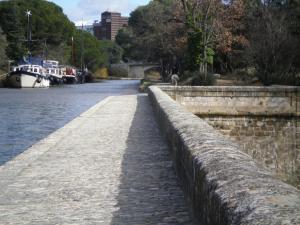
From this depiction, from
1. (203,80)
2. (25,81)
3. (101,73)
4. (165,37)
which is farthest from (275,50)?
(101,73)

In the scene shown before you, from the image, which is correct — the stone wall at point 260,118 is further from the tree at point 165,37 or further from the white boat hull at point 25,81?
the white boat hull at point 25,81

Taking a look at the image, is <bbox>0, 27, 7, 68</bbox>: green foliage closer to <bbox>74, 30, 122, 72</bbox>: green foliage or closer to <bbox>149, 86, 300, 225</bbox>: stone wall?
<bbox>74, 30, 122, 72</bbox>: green foliage

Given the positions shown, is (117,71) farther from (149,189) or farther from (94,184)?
(149,189)

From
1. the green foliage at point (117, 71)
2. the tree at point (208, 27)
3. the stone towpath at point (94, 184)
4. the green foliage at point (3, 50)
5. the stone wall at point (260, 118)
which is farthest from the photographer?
the green foliage at point (117, 71)

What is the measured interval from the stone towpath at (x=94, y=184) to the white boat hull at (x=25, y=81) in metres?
68.4

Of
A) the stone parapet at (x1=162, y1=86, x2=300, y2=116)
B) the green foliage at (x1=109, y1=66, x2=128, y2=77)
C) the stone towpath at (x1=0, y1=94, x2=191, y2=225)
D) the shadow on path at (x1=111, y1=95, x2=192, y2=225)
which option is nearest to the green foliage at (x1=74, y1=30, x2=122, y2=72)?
the green foliage at (x1=109, y1=66, x2=128, y2=77)

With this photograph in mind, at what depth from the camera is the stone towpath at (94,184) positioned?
20.9ft

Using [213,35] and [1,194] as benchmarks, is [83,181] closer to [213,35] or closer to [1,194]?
[1,194]

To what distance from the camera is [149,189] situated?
7.52 meters

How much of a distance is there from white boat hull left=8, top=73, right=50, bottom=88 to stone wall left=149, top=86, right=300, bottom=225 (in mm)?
75070

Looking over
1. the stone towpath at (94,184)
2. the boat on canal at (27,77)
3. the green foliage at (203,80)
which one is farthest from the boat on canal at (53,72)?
the stone towpath at (94,184)

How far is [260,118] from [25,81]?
59564mm

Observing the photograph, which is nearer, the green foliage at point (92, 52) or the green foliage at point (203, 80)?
the green foliage at point (203, 80)

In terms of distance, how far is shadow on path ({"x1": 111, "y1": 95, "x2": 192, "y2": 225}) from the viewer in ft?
20.2
